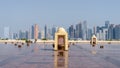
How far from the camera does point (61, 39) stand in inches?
1572

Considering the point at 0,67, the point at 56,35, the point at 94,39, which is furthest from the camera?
the point at 94,39

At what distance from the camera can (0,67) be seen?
18812 millimetres

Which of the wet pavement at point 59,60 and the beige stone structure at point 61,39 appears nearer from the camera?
the wet pavement at point 59,60

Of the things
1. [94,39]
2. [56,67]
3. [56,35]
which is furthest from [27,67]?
[94,39]

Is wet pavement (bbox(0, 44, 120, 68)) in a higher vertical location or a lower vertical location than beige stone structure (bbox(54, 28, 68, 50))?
lower

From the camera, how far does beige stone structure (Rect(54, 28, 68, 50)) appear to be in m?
38.1

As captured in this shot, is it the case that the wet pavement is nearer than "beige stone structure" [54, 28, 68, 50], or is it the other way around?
the wet pavement

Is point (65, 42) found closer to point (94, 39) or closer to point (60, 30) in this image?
Answer: point (60, 30)

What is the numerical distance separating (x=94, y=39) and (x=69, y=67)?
161ft

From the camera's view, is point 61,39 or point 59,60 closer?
point 59,60

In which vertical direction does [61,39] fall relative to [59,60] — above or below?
above

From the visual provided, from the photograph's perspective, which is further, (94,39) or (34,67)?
(94,39)

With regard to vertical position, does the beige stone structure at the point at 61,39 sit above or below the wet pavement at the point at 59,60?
above

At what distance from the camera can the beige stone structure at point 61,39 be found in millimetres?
38094
